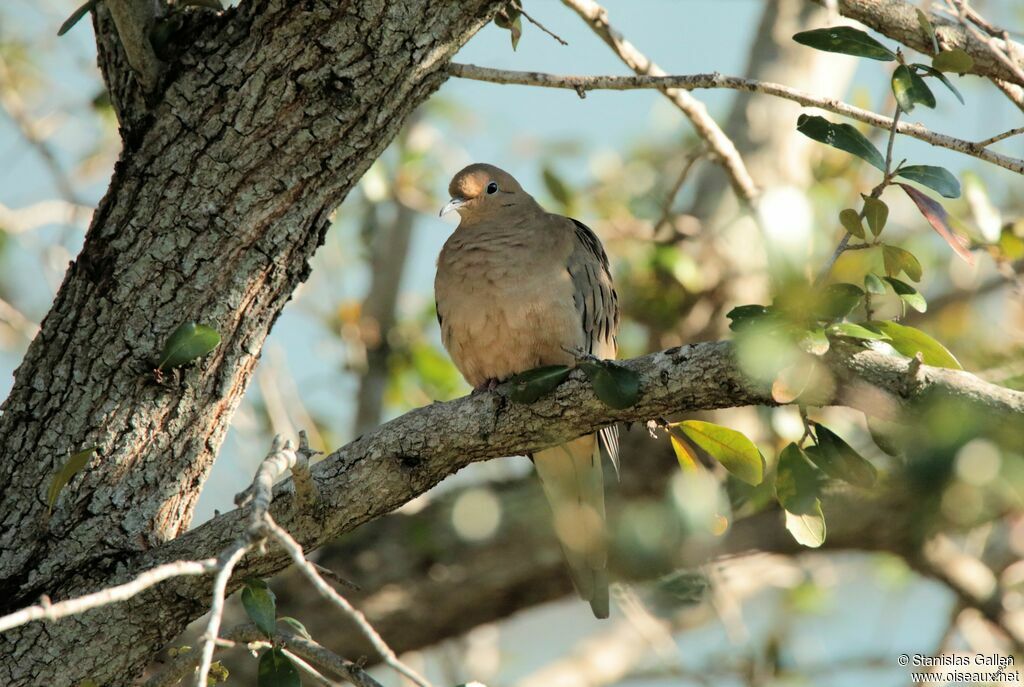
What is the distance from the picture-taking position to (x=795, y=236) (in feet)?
8.78

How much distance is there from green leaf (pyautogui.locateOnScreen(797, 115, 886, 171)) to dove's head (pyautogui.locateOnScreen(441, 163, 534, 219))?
1767mm

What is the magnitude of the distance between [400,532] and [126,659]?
2.44 metres

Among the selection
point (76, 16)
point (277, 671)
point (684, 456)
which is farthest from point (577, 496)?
point (76, 16)

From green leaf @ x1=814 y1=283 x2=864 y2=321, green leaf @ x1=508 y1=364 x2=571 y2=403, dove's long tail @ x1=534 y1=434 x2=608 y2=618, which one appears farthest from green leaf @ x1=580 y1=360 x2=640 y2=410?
dove's long tail @ x1=534 y1=434 x2=608 y2=618

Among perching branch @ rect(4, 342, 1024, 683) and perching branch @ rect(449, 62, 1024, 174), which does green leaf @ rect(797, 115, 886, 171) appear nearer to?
perching branch @ rect(449, 62, 1024, 174)

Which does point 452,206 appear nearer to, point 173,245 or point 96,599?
point 173,245

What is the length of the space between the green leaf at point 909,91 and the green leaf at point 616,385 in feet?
3.22

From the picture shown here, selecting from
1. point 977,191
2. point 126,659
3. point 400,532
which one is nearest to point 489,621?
point 400,532

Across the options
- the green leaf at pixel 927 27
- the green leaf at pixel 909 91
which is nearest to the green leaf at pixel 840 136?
the green leaf at pixel 909 91

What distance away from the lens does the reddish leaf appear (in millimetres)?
2780

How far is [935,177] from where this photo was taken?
2.92m

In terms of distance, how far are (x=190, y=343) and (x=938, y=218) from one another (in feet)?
6.57

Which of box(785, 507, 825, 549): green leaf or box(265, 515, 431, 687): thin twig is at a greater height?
box(785, 507, 825, 549): green leaf

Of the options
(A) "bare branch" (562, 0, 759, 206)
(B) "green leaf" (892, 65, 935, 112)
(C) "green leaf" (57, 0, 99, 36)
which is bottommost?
(B) "green leaf" (892, 65, 935, 112)
